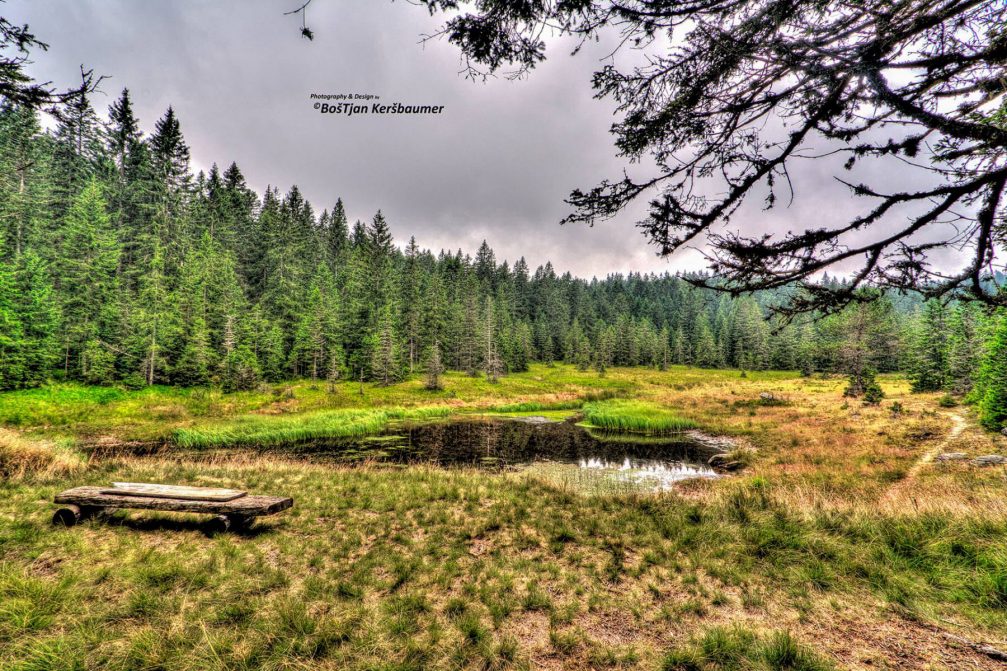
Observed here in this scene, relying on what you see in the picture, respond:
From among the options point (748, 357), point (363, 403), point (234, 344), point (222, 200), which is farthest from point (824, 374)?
point (222, 200)

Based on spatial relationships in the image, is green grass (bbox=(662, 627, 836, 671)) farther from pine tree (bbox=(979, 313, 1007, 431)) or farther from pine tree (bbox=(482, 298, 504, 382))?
pine tree (bbox=(482, 298, 504, 382))

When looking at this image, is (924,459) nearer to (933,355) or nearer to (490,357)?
(490,357)

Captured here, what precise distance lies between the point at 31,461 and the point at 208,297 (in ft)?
119

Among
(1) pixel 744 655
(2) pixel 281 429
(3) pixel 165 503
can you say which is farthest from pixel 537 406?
(1) pixel 744 655

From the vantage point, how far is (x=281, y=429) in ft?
70.8

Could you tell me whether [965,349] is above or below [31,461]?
above

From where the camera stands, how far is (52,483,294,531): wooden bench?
634 cm

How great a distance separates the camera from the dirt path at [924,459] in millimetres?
8836

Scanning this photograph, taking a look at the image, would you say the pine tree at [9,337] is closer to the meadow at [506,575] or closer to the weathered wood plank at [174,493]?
the meadow at [506,575]

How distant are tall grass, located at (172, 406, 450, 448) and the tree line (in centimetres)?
712

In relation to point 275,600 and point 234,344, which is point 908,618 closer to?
point 275,600

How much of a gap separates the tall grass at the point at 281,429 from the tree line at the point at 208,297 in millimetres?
7119

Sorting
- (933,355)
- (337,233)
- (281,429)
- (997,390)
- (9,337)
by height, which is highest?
(337,233)

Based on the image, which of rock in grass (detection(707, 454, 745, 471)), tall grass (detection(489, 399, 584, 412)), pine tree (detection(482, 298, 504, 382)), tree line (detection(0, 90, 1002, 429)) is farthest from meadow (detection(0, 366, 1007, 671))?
pine tree (detection(482, 298, 504, 382))
